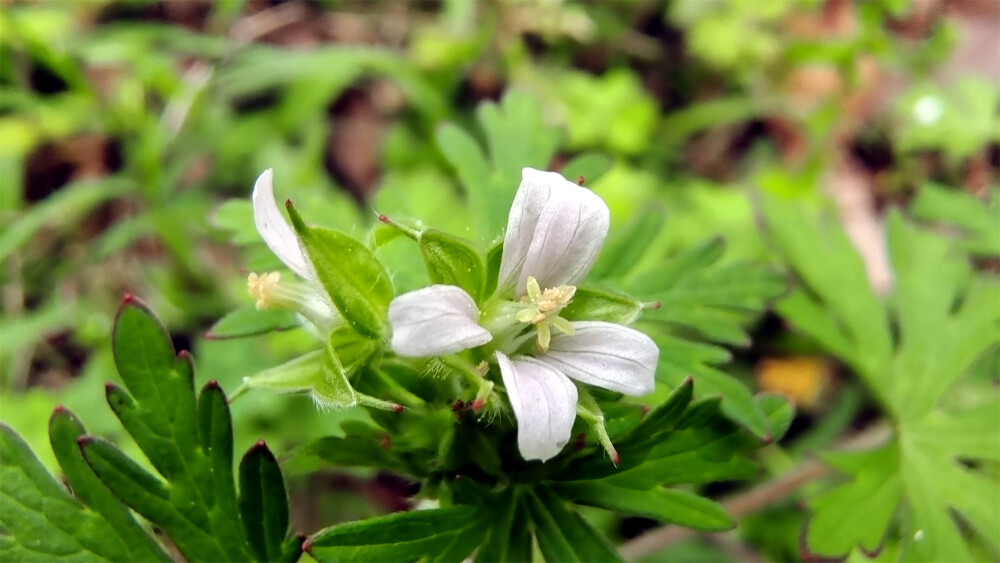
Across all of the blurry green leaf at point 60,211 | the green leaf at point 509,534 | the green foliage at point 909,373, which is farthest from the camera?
the blurry green leaf at point 60,211

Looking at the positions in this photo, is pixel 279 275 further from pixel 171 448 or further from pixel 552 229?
pixel 552 229

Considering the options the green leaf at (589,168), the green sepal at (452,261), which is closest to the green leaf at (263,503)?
the green sepal at (452,261)

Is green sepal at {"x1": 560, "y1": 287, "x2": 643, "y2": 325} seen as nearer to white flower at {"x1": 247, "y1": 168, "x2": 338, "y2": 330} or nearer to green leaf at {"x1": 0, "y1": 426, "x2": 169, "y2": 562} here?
white flower at {"x1": 247, "y1": 168, "x2": 338, "y2": 330}

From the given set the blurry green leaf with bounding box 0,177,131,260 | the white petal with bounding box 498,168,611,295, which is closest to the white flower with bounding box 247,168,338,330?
the white petal with bounding box 498,168,611,295

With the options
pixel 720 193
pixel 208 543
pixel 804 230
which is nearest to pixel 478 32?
pixel 720 193

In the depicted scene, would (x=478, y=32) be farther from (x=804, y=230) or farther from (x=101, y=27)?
(x=804, y=230)

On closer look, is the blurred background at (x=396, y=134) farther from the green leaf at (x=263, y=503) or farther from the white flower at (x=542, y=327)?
the white flower at (x=542, y=327)
